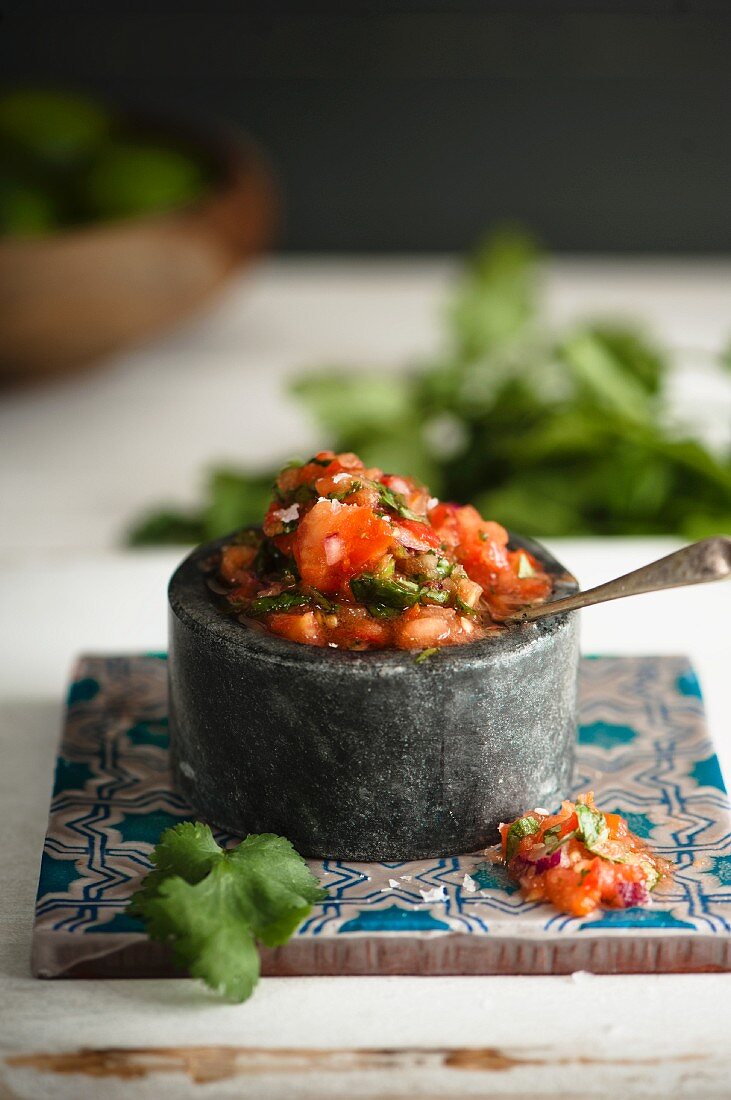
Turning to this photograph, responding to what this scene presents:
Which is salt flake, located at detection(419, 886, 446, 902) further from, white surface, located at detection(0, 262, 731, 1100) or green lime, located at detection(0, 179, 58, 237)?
green lime, located at detection(0, 179, 58, 237)

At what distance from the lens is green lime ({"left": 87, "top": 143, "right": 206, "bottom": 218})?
3.49 metres

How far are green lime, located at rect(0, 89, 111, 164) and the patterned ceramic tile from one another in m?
2.24

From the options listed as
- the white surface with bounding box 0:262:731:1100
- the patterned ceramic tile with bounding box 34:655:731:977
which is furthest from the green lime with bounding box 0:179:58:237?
the patterned ceramic tile with bounding box 34:655:731:977

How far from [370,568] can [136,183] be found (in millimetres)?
2248

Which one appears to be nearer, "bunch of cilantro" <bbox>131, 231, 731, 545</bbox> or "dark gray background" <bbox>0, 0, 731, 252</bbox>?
"bunch of cilantro" <bbox>131, 231, 731, 545</bbox>

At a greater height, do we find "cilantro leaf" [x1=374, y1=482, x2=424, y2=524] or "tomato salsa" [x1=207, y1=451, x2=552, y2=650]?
"cilantro leaf" [x1=374, y1=482, x2=424, y2=524]

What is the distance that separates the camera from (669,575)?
1.47 metres

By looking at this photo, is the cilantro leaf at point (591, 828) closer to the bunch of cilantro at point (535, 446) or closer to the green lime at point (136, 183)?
the bunch of cilantro at point (535, 446)

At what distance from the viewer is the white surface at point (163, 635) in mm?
1329

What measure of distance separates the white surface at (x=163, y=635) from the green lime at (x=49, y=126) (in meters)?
0.61

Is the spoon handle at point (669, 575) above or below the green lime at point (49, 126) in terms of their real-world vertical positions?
below

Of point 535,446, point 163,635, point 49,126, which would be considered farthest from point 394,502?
point 49,126

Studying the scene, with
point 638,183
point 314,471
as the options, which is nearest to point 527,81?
point 638,183

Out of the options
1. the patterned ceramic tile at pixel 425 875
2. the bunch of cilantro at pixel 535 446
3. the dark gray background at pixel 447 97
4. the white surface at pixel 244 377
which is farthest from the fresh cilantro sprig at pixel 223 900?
the dark gray background at pixel 447 97
